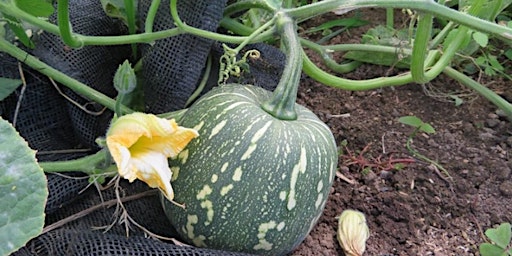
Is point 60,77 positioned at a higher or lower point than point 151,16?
lower

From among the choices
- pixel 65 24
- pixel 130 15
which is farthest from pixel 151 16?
pixel 65 24

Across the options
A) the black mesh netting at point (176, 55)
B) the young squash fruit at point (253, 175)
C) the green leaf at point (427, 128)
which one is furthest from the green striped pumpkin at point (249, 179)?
the green leaf at point (427, 128)

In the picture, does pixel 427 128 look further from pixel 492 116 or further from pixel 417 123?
pixel 492 116

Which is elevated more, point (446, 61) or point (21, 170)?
point (21, 170)

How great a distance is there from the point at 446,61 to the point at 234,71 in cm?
51

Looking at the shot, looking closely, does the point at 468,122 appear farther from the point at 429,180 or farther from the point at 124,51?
the point at 124,51

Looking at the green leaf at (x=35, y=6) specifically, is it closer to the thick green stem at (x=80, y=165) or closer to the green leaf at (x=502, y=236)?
the thick green stem at (x=80, y=165)

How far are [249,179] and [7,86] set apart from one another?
0.57 m

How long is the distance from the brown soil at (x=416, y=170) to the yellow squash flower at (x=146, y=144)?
1.39 feet

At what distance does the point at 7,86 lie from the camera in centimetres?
140

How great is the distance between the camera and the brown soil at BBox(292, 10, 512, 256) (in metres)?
1.45

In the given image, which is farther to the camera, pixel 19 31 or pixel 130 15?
pixel 130 15

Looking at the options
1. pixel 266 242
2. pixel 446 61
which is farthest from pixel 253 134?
pixel 446 61

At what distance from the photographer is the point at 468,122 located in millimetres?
1766
